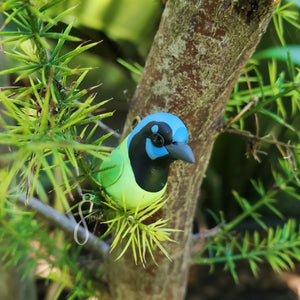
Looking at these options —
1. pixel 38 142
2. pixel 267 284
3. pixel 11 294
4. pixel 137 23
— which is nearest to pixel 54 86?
pixel 38 142

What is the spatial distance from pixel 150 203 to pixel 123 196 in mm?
18

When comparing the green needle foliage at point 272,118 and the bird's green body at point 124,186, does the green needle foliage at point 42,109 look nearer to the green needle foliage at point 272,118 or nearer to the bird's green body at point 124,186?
the bird's green body at point 124,186

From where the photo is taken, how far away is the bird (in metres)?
0.16

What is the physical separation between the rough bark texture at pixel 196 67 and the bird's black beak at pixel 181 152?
7cm

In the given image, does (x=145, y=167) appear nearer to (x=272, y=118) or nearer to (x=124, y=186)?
(x=124, y=186)

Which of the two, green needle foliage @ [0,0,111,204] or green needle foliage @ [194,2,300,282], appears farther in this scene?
green needle foliage @ [194,2,300,282]

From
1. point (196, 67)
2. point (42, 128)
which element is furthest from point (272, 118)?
point (42, 128)

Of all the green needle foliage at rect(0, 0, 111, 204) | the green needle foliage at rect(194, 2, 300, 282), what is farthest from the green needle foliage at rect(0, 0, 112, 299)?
the green needle foliage at rect(194, 2, 300, 282)

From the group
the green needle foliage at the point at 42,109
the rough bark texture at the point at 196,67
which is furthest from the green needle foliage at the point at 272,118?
the green needle foliage at the point at 42,109

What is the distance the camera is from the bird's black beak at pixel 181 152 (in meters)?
0.15

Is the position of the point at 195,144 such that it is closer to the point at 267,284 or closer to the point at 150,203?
the point at 150,203

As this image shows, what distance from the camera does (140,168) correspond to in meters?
0.17

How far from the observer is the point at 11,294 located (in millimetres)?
374

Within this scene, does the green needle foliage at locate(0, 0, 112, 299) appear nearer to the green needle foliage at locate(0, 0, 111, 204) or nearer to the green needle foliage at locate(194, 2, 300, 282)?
the green needle foliage at locate(0, 0, 111, 204)
